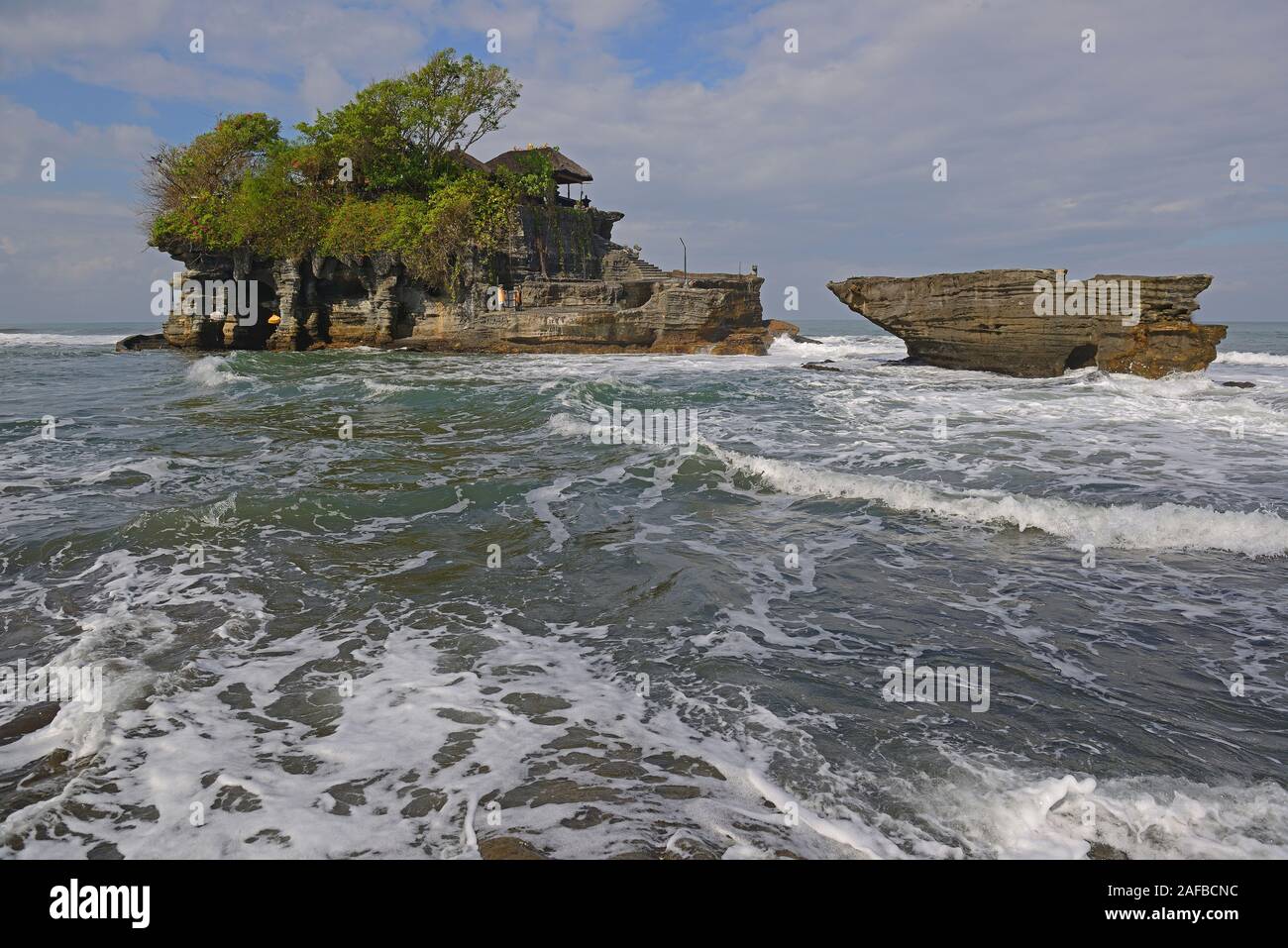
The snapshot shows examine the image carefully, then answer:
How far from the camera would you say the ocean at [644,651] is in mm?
3076

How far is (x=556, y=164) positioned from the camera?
136 ft

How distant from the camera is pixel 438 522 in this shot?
7.82 meters

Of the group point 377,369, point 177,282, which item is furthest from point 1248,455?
point 177,282

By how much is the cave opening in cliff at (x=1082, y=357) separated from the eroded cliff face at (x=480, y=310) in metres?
15.0

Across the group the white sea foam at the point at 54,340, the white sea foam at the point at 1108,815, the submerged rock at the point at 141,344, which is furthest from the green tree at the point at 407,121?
the white sea foam at the point at 1108,815

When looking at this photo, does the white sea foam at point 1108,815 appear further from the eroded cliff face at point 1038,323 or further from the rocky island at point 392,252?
the rocky island at point 392,252

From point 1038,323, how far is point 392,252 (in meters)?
26.9

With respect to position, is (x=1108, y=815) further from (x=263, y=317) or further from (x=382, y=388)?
(x=263, y=317)

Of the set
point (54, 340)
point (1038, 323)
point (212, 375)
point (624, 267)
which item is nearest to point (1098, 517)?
point (1038, 323)

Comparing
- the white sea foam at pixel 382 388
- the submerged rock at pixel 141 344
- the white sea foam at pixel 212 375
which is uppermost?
the submerged rock at pixel 141 344

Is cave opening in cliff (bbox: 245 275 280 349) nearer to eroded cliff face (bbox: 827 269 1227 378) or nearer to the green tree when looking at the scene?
the green tree
